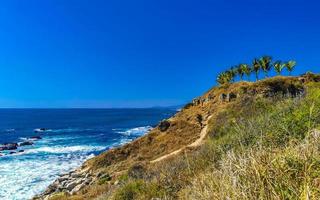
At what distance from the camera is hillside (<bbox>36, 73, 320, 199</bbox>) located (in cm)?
384

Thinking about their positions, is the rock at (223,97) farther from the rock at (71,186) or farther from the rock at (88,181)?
the rock at (71,186)

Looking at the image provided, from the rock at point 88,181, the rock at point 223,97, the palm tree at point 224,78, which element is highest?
the palm tree at point 224,78

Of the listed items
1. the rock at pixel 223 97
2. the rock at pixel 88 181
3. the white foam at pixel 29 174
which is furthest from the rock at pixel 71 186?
the rock at pixel 223 97

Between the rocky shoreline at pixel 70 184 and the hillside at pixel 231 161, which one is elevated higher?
the hillside at pixel 231 161

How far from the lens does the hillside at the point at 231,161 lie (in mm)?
3842

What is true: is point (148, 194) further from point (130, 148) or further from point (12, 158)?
point (12, 158)

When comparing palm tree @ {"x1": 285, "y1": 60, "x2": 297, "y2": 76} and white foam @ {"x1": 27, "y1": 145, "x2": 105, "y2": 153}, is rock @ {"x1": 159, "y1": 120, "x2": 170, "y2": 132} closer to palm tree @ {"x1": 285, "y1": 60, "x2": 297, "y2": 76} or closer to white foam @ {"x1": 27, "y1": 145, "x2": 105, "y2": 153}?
white foam @ {"x1": 27, "y1": 145, "x2": 105, "y2": 153}

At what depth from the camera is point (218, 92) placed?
4778 centimetres

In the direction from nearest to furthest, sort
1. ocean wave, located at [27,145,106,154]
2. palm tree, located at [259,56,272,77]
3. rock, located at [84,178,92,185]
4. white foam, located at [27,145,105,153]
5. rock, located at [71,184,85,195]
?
rock, located at [71,184,85,195]
rock, located at [84,178,92,185]
ocean wave, located at [27,145,106,154]
white foam, located at [27,145,105,153]
palm tree, located at [259,56,272,77]

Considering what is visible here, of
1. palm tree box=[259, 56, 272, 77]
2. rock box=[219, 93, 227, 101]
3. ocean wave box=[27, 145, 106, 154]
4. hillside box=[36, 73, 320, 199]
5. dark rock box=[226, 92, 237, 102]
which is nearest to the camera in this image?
hillside box=[36, 73, 320, 199]

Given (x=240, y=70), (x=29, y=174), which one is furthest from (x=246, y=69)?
(x=29, y=174)

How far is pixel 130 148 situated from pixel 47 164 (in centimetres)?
1152

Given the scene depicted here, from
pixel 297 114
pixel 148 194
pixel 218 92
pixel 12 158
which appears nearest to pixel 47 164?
pixel 12 158

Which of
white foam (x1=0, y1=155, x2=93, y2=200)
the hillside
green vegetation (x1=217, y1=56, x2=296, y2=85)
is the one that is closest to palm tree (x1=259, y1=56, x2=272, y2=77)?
green vegetation (x1=217, y1=56, x2=296, y2=85)
